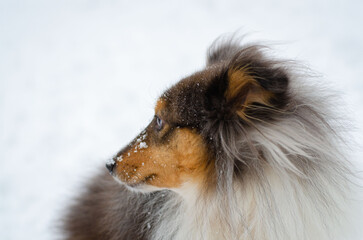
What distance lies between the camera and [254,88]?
1.78m

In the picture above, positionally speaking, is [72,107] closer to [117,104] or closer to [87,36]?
[117,104]

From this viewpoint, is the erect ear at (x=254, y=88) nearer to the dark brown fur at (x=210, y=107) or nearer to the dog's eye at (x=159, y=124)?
the dark brown fur at (x=210, y=107)

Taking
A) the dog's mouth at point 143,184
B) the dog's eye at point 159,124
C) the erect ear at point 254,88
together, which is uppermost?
the dog's eye at point 159,124

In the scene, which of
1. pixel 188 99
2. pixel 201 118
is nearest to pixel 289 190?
pixel 201 118

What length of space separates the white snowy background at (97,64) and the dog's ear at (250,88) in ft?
9.52

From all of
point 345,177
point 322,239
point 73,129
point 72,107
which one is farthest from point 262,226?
point 72,107

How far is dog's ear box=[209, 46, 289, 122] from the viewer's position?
174 centimetres

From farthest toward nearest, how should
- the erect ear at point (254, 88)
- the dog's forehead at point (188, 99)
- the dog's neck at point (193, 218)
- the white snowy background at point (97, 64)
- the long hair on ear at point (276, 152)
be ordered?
the white snowy background at point (97, 64)
the dog's neck at point (193, 218)
the dog's forehead at point (188, 99)
the long hair on ear at point (276, 152)
the erect ear at point (254, 88)

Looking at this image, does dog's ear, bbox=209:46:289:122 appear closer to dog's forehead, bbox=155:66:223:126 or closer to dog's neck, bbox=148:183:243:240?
dog's forehead, bbox=155:66:223:126

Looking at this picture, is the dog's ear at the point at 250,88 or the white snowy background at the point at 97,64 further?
the white snowy background at the point at 97,64

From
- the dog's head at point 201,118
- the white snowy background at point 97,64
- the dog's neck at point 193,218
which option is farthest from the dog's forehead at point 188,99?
the white snowy background at point 97,64

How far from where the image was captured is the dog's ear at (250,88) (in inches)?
68.5

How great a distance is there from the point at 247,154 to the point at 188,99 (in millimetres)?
453

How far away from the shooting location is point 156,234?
241 centimetres
